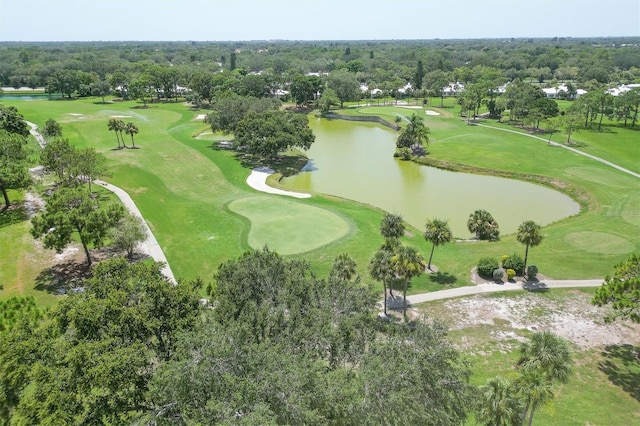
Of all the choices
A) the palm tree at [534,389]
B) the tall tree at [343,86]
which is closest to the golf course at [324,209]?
the palm tree at [534,389]

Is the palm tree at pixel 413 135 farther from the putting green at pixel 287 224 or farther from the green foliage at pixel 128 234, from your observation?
the green foliage at pixel 128 234

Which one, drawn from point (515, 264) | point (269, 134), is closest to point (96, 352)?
point (515, 264)

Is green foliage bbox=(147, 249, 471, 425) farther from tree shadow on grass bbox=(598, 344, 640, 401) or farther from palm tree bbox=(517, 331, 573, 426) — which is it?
tree shadow on grass bbox=(598, 344, 640, 401)

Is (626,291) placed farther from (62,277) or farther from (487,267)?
(62,277)

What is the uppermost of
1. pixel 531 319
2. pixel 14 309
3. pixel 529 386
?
pixel 529 386

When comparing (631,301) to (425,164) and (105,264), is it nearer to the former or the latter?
(105,264)

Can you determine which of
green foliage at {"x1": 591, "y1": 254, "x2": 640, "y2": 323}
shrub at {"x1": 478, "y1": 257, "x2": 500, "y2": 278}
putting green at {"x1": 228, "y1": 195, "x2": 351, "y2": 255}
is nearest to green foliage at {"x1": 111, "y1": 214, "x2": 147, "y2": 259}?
putting green at {"x1": 228, "y1": 195, "x2": 351, "y2": 255}
